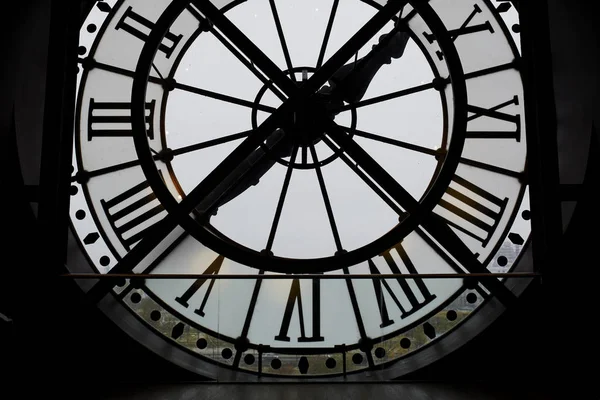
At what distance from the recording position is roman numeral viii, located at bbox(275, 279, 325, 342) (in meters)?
2.85

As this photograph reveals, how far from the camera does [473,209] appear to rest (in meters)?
4.35

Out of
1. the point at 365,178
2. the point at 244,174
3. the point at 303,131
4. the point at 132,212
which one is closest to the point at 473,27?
the point at 365,178

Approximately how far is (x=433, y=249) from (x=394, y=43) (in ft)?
4.67

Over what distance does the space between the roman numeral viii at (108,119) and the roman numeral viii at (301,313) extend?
211 cm

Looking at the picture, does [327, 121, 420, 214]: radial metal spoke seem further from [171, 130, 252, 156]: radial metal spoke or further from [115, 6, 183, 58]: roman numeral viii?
[115, 6, 183, 58]: roman numeral viii

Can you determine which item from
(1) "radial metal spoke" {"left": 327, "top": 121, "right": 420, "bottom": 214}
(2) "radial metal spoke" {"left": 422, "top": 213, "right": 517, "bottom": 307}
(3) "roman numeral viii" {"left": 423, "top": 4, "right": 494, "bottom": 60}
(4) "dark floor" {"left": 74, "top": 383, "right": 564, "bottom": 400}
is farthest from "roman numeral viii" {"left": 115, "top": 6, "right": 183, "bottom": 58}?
(4) "dark floor" {"left": 74, "top": 383, "right": 564, "bottom": 400}

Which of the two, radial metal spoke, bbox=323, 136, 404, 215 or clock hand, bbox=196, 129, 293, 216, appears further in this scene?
radial metal spoke, bbox=323, 136, 404, 215

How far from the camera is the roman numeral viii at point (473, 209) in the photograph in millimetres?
4316

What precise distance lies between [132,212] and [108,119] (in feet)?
2.25

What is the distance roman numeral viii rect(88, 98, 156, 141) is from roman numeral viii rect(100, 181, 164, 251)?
0.42 meters

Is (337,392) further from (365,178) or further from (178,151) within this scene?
(178,151)

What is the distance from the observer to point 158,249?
4.14 metres
